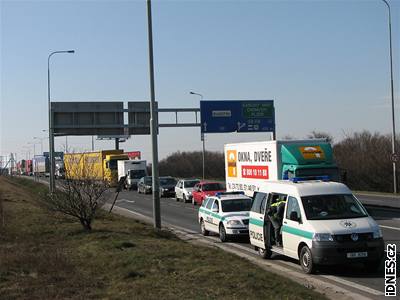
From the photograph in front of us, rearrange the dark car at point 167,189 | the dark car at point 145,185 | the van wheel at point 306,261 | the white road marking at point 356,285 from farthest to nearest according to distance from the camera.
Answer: the dark car at point 145,185
the dark car at point 167,189
the van wheel at point 306,261
the white road marking at point 356,285

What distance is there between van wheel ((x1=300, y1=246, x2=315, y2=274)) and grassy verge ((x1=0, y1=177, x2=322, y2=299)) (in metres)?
1.11

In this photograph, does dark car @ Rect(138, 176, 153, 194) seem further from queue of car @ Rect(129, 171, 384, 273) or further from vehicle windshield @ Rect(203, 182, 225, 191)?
queue of car @ Rect(129, 171, 384, 273)

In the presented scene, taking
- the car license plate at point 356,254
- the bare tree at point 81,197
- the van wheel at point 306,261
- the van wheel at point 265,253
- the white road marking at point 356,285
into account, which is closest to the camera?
the white road marking at point 356,285

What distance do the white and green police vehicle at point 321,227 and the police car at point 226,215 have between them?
12.8ft

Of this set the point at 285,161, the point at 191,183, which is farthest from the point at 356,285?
the point at 191,183

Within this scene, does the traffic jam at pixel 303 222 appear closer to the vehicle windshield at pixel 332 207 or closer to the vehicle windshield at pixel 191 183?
the vehicle windshield at pixel 332 207

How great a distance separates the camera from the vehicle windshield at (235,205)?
1892cm

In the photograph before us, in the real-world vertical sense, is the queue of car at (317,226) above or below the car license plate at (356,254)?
above

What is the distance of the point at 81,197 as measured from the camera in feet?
62.2

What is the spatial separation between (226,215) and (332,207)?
636 cm

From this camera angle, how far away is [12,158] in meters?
120

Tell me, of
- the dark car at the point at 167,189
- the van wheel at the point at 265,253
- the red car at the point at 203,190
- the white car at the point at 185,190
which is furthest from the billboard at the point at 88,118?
the van wheel at the point at 265,253

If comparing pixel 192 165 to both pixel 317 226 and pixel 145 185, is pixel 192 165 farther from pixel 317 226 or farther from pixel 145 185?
pixel 317 226

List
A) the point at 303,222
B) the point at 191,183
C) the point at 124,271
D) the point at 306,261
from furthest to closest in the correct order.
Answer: the point at 191,183
the point at 303,222
the point at 306,261
the point at 124,271
